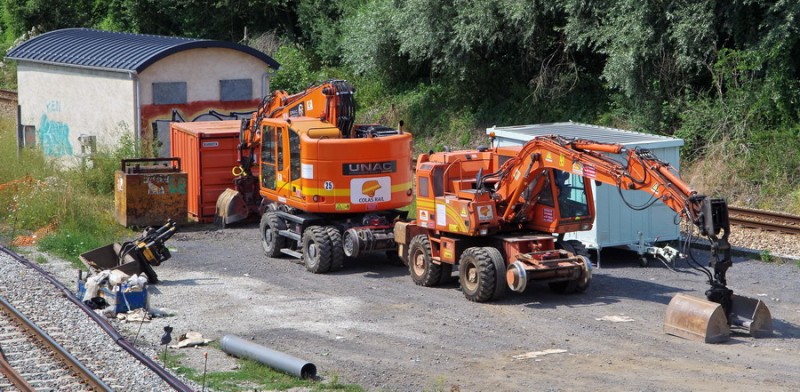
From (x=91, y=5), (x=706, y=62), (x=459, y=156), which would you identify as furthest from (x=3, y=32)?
(x=459, y=156)

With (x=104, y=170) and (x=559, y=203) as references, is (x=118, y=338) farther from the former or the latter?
(x=104, y=170)

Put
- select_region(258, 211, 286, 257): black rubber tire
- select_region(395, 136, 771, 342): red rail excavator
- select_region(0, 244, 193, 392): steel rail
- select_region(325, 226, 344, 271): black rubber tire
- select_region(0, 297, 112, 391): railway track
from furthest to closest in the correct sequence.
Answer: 1. select_region(258, 211, 286, 257): black rubber tire
2. select_region(325, 226, 344, 271): black rubber tire
3. select_region(395, 136, 771, 342): red rail excavator
4. select_region(0, 297, 112, 391): railway track
5. select_region(0, 244, 193, 392): steel rail

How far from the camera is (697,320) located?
565 inches

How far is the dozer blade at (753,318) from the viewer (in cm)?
1456

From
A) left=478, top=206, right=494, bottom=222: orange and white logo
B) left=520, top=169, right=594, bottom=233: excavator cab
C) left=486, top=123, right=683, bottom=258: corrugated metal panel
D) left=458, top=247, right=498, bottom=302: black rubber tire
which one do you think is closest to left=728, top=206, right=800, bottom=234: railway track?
left=486, top=123, right=683, bottom=258: corrugated metal panel

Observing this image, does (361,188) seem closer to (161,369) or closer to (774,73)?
(161,369)

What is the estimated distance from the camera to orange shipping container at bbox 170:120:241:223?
939 inches

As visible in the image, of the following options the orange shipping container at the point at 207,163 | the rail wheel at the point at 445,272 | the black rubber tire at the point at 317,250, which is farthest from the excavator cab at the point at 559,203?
the orange shipping container at the point at 207,163

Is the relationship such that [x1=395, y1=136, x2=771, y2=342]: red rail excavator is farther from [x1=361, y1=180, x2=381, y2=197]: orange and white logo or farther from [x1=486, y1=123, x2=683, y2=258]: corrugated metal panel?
[x1=486, y1=123, x2=683, y2=258]: corrugated metal panel

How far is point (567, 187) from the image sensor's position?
17.0m

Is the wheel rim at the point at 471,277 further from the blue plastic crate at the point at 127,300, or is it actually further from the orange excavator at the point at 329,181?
the blue plastic crate at the point at 127,300

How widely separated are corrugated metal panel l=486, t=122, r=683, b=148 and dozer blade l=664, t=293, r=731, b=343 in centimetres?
490

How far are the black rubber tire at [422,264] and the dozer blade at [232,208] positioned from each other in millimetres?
6220

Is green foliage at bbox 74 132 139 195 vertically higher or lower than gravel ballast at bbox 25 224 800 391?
higher
